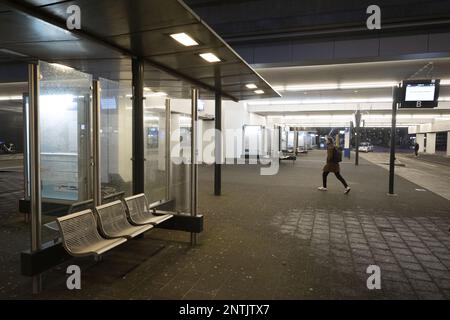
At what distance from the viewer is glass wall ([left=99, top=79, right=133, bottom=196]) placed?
6492 millimetres

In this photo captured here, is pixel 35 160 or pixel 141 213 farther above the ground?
pixel 35 160

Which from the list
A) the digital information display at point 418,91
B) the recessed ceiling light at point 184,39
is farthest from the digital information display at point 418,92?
the recessed ceiling light at point 184,39

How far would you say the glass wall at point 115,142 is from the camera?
6.49 m

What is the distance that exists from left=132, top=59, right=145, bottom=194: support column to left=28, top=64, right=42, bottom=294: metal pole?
1865mm

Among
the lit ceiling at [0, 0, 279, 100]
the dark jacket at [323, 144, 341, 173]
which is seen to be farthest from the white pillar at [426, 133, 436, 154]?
the lit ceiling at [0, 0, 279, 100]

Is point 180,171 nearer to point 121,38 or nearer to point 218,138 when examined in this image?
point 218,138

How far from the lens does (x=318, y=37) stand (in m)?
8.47

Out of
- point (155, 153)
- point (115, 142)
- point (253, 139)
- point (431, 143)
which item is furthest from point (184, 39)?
point (431, 143)

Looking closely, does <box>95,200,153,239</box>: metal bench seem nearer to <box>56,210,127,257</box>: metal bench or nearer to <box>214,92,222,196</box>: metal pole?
<box>56,210,127,257</box>: metal bench

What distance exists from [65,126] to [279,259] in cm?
486

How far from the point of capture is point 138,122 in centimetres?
502

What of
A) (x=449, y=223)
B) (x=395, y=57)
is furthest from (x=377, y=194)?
(x=395, y=57)

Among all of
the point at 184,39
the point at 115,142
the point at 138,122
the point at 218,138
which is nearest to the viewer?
the point at 184,39

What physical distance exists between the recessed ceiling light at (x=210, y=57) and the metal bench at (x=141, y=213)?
231cm
